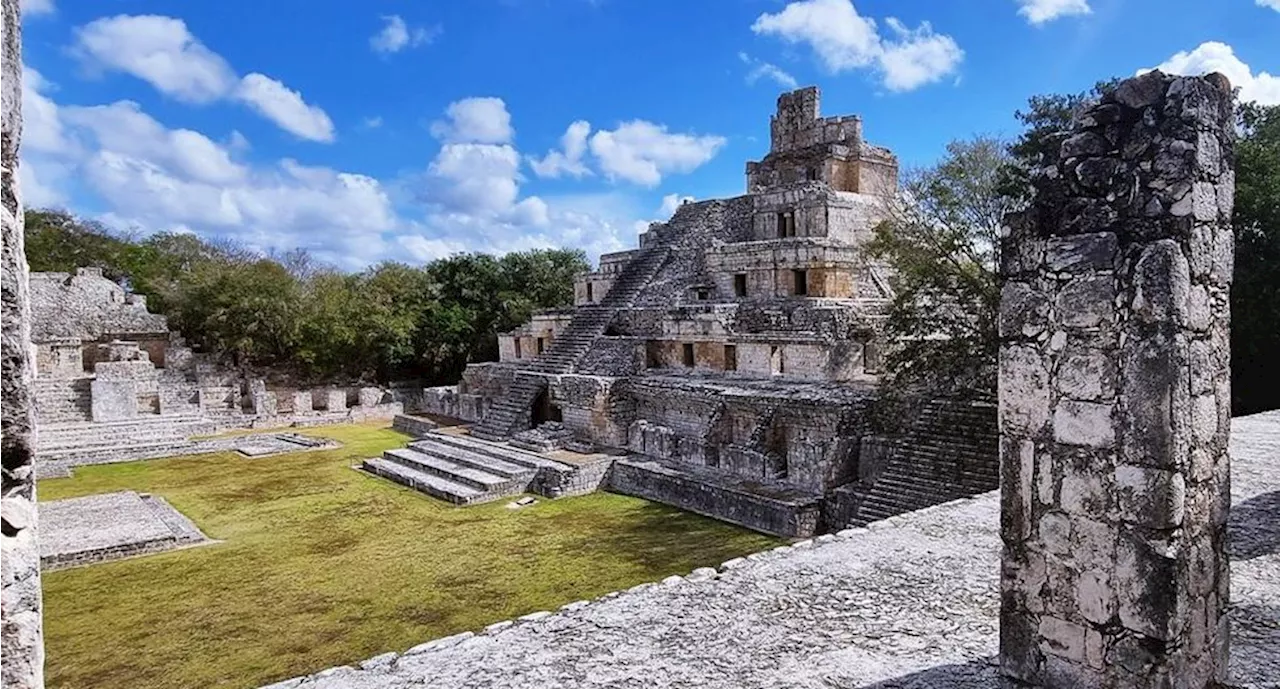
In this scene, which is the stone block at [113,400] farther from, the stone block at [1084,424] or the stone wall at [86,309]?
the stone block at [1084,424]

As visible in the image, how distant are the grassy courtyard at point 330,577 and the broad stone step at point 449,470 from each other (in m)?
0.73

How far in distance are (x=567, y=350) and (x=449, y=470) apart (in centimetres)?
540

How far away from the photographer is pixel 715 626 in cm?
523

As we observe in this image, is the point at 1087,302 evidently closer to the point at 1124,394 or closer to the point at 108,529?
the point at 1124,394

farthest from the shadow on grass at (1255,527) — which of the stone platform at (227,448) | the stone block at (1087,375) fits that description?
the stone platform at (227,448)

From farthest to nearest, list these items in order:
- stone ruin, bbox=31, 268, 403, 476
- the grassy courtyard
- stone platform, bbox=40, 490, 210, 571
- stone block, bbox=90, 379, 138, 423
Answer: stone block, bbox=90, 379, 138, 423, stone ruin, bbox=31, 268, 403, 476, stone platform, bbox=40, 490, 210, 571, the grassy courtyard

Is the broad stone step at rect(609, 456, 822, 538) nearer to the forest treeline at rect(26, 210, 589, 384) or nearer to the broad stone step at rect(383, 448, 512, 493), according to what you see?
the broad stone step at rect(383, 448, 512, 493)

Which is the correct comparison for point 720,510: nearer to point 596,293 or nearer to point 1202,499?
point 1202,499

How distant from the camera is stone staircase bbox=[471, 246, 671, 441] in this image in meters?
17.8

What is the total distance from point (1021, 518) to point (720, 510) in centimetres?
786

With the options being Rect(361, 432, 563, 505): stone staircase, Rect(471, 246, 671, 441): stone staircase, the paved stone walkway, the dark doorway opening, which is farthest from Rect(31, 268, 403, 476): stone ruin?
the paved stone walkway

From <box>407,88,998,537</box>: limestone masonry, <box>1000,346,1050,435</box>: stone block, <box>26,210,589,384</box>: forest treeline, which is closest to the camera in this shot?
<box>1000,346,1050,435</box>: stone block

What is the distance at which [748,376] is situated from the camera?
15305 mm

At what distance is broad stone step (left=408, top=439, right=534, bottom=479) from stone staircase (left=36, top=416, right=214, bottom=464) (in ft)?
20.7
